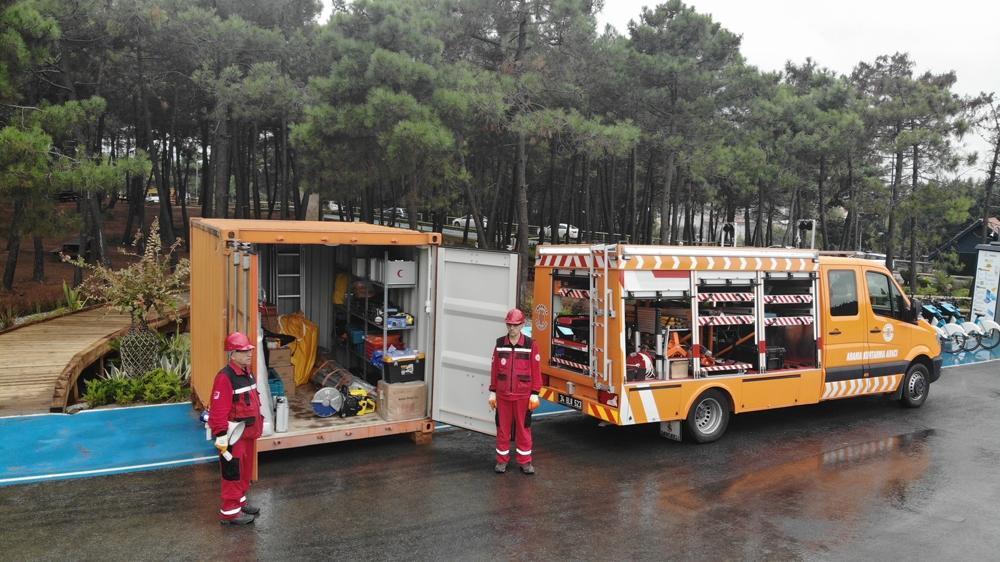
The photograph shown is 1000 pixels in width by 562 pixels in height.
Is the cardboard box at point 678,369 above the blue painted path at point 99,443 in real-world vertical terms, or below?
above

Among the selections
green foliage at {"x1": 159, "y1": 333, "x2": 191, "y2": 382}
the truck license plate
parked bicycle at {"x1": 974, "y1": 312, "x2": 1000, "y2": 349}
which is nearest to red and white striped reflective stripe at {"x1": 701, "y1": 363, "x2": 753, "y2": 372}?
the truck license plate

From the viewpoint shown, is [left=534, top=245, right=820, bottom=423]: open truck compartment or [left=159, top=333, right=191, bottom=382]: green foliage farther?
[left=159, top=333, right=191, bottom=382]: green foliage

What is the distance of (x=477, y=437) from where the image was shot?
340 inches

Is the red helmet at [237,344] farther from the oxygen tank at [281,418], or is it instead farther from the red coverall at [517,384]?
the red coverall at [517,384]

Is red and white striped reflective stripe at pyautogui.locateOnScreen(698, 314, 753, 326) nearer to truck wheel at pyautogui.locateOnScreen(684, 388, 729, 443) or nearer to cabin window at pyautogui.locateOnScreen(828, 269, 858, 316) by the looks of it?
truck wheel at pyautogui.locateOnScreen(684, 388, 729, 443)

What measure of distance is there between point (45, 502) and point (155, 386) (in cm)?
368

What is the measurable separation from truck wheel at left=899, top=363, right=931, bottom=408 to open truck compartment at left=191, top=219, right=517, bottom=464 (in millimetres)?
6585

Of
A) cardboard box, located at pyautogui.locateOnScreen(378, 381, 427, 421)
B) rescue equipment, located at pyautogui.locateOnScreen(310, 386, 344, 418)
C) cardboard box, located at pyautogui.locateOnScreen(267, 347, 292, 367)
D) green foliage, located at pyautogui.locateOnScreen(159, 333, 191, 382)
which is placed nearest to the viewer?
cardboard box, located at pyautogui.locateOnScreen(378, 381, 427, 421)

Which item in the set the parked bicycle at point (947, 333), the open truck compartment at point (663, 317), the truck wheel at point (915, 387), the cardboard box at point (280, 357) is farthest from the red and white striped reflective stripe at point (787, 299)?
the parked bicycle at point (947, 333)

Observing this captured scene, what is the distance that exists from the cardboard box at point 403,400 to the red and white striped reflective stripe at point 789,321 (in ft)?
14.1

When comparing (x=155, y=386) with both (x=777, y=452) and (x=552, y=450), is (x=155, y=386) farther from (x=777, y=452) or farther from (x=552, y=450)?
(x=777, y=452)

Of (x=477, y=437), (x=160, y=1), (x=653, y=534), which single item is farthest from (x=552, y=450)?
(x=160, y=1)

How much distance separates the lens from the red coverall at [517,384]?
716 cm

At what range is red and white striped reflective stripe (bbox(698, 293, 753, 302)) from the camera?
8.28m
